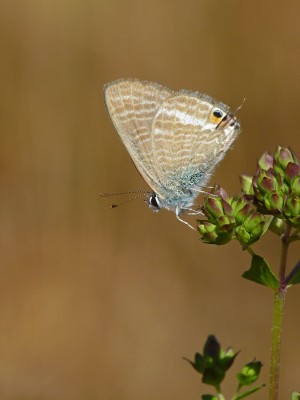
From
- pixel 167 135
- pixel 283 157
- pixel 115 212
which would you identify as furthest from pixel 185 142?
pixel 115 212

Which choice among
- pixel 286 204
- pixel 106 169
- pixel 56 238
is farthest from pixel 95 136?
pixel 286 204

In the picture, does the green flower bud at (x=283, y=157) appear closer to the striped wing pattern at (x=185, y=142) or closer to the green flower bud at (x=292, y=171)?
the green flower bud at (x=292, y=171)

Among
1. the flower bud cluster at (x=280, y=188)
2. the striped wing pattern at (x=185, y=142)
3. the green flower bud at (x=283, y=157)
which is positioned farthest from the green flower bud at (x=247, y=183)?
the striped wing pattern at (x=185, y=142)

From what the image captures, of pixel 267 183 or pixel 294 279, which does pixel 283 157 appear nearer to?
pixel 267 183

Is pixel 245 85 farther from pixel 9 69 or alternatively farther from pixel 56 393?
pixel 56 393

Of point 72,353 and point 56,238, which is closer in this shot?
point 72,353
